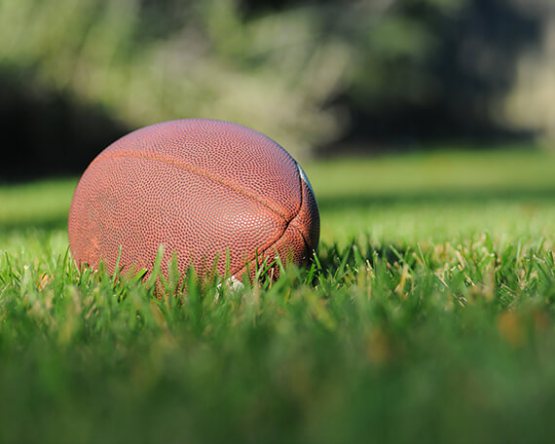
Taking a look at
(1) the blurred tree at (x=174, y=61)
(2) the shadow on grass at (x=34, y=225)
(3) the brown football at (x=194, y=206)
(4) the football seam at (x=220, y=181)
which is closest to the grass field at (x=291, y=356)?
(3) the brown football at (x=194, y=206)

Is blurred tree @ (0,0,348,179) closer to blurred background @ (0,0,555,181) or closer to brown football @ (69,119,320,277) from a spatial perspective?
blurred background @ (0,0,555,181)

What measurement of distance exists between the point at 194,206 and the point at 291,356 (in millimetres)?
1005

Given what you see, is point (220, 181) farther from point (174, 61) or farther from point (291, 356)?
point (174, 61)

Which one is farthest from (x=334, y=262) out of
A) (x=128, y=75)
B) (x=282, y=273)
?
(x=128, y=75)

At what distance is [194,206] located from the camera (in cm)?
260

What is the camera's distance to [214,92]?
11016mm

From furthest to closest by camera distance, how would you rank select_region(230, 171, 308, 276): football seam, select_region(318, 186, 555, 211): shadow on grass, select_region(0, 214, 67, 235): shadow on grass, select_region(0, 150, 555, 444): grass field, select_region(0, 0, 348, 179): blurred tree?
select_region(0, 0, 348, 179): blurred tree → select_region(318, 186, 555, 211): shadow on grass → select_region(0, 214, 67, 235): shadow on grass → select_region(230, 171, 308, 276): football seam → select_region(0, 150, 555, 444): grass field

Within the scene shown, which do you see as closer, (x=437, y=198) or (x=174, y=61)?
(x=437, y=198)

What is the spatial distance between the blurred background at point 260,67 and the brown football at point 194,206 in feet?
24.2

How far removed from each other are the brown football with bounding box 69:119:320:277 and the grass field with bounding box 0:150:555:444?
0.13m

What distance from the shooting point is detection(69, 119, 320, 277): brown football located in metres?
2.58

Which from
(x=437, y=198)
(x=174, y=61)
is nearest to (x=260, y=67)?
(x=174, y=61)

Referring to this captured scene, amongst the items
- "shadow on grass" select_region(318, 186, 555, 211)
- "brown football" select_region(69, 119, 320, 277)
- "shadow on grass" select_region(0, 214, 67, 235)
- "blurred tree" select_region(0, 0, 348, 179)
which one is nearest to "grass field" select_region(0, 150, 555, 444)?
"brown football" select_region(69, 119, 320, 277)

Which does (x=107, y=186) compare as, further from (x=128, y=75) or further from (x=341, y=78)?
(x=341, y=78)
